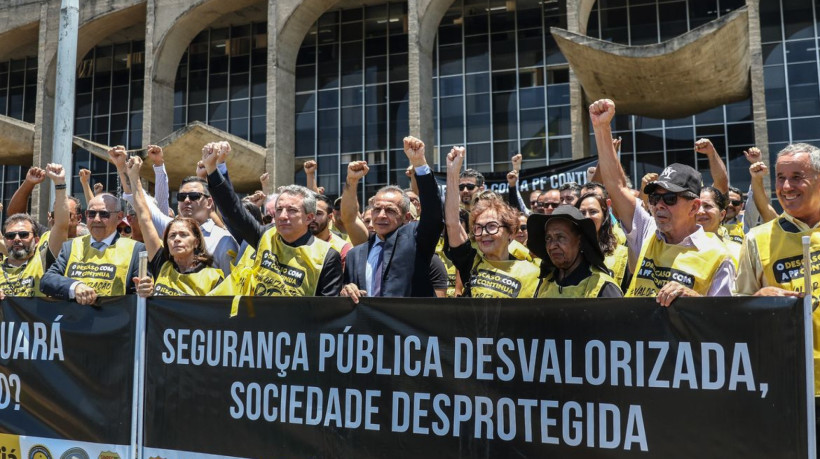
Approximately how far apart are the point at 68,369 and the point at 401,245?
7.82 feet

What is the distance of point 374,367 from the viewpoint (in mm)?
3904

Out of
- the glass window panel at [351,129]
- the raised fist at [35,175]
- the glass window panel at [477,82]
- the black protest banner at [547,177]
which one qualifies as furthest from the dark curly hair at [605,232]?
the glass window panel at [351,129]

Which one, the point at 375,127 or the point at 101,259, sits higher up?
the point at 375,127

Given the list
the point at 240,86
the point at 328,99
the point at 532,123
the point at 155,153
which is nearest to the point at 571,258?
the point at 155,153

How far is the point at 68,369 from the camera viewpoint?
15.7 feet

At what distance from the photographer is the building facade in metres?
19.9

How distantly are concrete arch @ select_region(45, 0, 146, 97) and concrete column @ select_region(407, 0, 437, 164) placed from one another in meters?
10.2

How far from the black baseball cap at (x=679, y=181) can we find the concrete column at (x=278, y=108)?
62.9 ft

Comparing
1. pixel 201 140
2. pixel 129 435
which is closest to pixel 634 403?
pixel 129 435

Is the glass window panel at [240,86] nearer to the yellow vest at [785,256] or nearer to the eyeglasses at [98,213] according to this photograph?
the eyeglasses at [98,213]

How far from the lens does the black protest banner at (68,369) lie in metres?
4.55

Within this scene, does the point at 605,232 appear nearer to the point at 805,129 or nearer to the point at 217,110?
the point at 805,129

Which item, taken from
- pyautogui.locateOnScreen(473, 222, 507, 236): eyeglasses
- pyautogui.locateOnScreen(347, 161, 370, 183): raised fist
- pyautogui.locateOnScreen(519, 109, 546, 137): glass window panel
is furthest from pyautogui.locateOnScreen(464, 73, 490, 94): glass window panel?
pyautogui.locateOnScreen(473, 222, 507, 236): eyeglasses

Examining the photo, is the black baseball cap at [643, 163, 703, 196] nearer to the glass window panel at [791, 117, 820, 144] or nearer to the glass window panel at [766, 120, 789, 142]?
the glass window panel at [791, 117, 820, 144]
